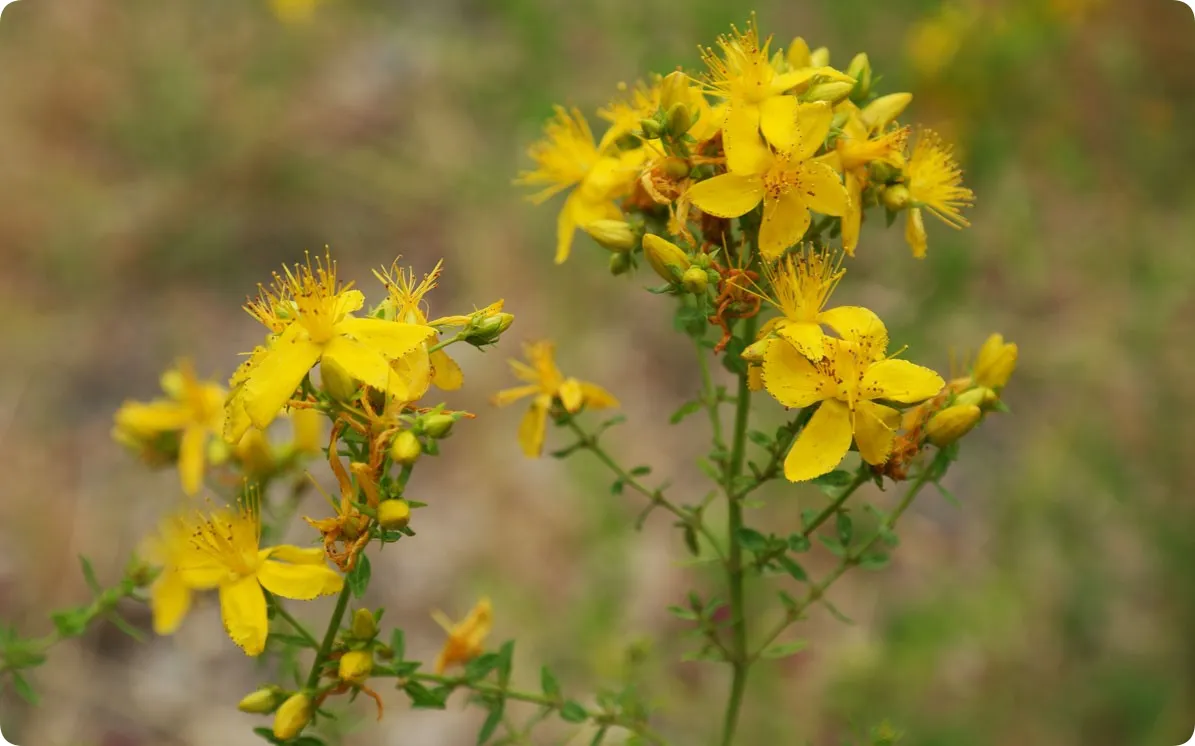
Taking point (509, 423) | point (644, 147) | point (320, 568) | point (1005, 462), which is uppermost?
point (509, 423)

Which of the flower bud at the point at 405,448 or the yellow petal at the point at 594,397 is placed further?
the yellow petal at the point at 594,397

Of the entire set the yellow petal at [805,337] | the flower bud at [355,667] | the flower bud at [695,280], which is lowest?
the flower bud at [355,667]

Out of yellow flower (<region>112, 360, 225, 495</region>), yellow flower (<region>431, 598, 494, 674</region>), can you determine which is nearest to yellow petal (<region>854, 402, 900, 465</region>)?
yellow flower (<region>431, 598, 494, 674</region>)

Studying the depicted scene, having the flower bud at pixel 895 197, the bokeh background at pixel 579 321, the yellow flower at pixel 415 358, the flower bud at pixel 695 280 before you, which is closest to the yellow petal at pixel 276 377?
the yellow flower at pixel 415 358

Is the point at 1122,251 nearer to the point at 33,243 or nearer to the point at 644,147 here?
the point at 644,147

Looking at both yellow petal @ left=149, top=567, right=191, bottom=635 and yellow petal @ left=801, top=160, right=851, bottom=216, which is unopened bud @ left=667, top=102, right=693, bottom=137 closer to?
yellow petal @ left=801, top=160, right=851, bottom=216

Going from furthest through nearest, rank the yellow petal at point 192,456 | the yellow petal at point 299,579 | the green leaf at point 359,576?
the yellow petal at point 192,456, the yellow petal at point 299,579, the green leaf at point 359,576

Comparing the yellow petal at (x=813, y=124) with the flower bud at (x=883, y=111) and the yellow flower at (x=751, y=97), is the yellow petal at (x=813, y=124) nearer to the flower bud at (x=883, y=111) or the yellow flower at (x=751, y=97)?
the yellow flower at (x=751, y=97)

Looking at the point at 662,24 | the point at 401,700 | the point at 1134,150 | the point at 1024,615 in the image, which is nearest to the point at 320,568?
the point at 401,700
